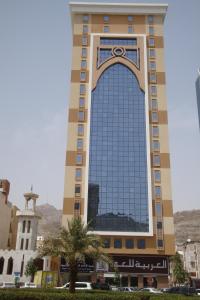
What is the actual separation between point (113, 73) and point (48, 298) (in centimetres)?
6504

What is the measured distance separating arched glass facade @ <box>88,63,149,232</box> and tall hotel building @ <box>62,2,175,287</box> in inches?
8.3

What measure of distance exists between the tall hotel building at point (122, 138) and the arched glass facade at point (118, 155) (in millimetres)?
211

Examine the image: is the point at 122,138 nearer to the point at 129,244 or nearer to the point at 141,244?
the point at 129,244

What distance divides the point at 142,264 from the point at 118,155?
23.7 meters

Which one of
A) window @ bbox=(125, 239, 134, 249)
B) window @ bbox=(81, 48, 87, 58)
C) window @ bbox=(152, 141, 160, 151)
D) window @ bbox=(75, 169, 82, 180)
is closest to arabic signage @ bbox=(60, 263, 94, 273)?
window @ bbox=(125, 239, 134, 249)

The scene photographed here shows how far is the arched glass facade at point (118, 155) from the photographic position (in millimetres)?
73312

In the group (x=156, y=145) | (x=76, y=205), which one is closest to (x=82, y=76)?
(x=156, y=145)

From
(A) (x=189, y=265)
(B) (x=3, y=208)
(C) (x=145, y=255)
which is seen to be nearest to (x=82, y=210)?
(C) (x=145, y=255)

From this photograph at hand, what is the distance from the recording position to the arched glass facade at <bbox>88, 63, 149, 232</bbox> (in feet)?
241

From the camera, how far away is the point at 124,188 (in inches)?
2948

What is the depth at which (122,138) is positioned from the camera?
7919 centimetres

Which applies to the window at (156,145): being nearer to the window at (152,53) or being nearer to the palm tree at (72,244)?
the window at (152,53)

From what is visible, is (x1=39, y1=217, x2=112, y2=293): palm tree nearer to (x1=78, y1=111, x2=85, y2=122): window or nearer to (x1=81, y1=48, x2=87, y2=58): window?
(x1=78, y1=111, x2=85, y2=122): window

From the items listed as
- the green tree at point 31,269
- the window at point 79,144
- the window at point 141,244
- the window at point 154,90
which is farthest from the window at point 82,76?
the green tree at point 31,269
